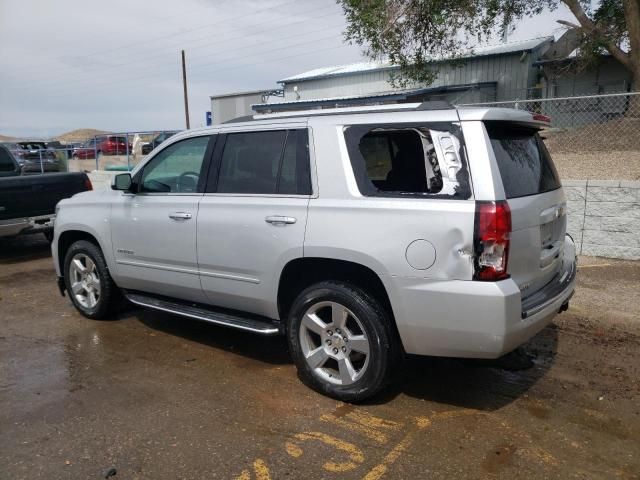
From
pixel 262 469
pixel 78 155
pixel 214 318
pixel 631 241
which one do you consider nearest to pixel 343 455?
pixel 262 469

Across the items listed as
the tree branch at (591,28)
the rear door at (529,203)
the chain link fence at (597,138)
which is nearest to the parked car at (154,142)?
the chain link fence at (597,138)

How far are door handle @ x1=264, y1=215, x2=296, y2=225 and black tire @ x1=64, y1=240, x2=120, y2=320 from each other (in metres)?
2.23

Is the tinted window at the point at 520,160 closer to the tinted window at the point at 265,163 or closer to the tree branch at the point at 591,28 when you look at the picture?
the tinted window at the point at 265,163

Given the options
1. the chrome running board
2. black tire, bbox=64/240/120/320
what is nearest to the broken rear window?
the chrome running board

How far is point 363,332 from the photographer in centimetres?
361

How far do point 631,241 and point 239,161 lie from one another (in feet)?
18.9

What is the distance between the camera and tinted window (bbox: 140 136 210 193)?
15.3 ft

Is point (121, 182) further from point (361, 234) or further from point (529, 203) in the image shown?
point (529, 203)

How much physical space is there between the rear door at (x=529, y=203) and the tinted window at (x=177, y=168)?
8.00 feet

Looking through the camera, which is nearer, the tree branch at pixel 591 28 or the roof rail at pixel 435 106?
the roof rail at pixel 435 106

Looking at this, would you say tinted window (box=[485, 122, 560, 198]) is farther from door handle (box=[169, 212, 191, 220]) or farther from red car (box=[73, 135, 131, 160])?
red car (box=[73, 135, 131, 160])

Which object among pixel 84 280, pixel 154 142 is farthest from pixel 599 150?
pixel 154 142

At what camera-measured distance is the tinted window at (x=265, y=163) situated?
3.95m

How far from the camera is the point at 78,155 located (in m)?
21.7
